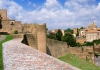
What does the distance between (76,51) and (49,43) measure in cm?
1171

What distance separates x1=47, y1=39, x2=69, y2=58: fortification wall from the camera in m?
26.8

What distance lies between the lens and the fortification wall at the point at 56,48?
88.0 ft

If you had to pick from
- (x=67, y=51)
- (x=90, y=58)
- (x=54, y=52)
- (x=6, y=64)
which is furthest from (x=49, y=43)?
(x=6, y=64)

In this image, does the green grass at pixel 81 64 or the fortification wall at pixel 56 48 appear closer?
the green grass at pixel 81 64

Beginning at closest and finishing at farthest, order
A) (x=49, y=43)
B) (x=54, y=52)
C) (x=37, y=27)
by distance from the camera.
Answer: (x=37, y=27)
(x=49, y=43)
(x=54, y=52)

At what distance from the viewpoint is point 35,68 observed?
19.2 ft

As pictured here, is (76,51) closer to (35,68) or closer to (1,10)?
(1,10)

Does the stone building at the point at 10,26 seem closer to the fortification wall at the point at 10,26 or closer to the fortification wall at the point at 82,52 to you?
the fortification wall at the point at 10,26

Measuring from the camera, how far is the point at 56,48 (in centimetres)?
3005

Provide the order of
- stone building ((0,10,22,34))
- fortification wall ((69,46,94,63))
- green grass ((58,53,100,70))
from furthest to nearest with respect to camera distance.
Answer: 1. fortification wall ((69,46,94,63))
2. stone building ((0,10,22,34))
3. green grass ((58,53,100,70))

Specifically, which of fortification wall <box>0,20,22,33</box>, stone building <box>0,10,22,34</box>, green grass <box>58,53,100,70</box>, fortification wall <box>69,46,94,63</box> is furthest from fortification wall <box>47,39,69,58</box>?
fortification wall <box>0,20,22,33</box>

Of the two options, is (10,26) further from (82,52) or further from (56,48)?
(82,52)

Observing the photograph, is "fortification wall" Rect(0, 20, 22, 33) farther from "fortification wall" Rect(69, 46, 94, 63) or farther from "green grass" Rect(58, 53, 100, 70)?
"fortification wall" Rect(69, 46, 94, 63)

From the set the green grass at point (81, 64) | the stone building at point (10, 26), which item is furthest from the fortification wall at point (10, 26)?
the green grass at point (81, 64)
